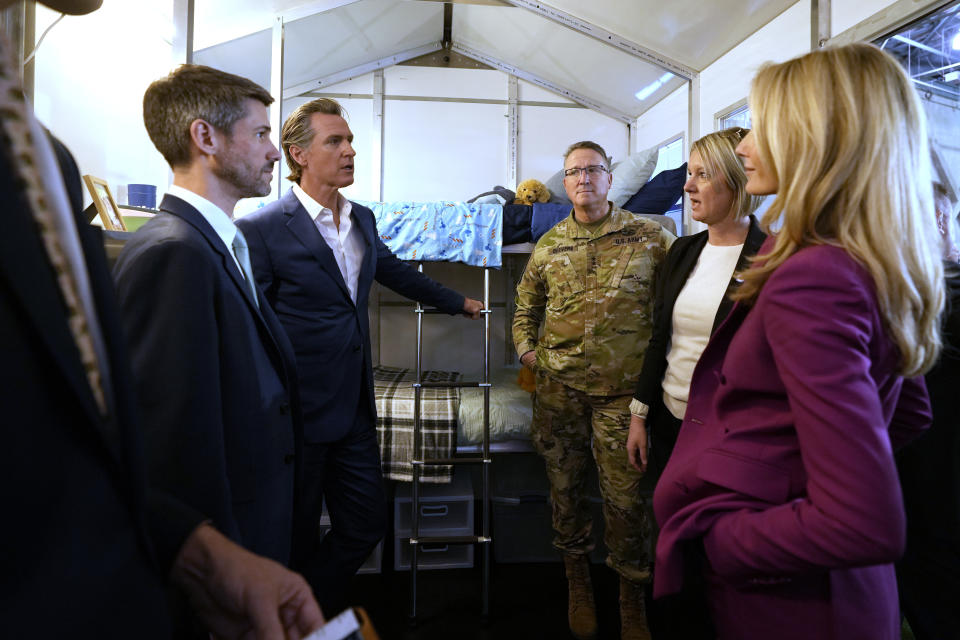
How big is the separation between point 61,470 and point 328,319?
A: 1795mm

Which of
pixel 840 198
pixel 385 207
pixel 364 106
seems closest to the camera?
pixel 840 198

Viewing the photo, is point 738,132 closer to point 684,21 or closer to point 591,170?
point 591,170

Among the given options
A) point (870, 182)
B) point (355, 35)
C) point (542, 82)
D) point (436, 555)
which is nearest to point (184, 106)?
point (870, 182)

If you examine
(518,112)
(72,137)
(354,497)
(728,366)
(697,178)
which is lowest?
(354,497)

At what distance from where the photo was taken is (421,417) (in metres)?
3.21

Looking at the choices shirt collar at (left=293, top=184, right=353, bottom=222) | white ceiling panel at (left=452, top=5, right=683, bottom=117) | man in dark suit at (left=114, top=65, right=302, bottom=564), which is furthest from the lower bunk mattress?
white ceiling panel at (left=452, top=5, right=683, bottom=117)

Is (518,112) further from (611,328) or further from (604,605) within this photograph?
(604,605)

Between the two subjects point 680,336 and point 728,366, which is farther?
point 680,336

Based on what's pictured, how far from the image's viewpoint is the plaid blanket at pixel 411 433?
3.14 m

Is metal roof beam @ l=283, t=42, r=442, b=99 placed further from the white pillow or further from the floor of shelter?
the floor of shelter

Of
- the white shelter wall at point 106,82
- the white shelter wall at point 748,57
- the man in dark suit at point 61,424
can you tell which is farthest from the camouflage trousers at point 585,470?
the white shelter wall at point 106,82

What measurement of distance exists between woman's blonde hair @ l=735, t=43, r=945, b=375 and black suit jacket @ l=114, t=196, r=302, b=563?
3.51ft

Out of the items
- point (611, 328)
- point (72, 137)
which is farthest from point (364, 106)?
point (611, 328)

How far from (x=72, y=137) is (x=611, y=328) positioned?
2.61m
